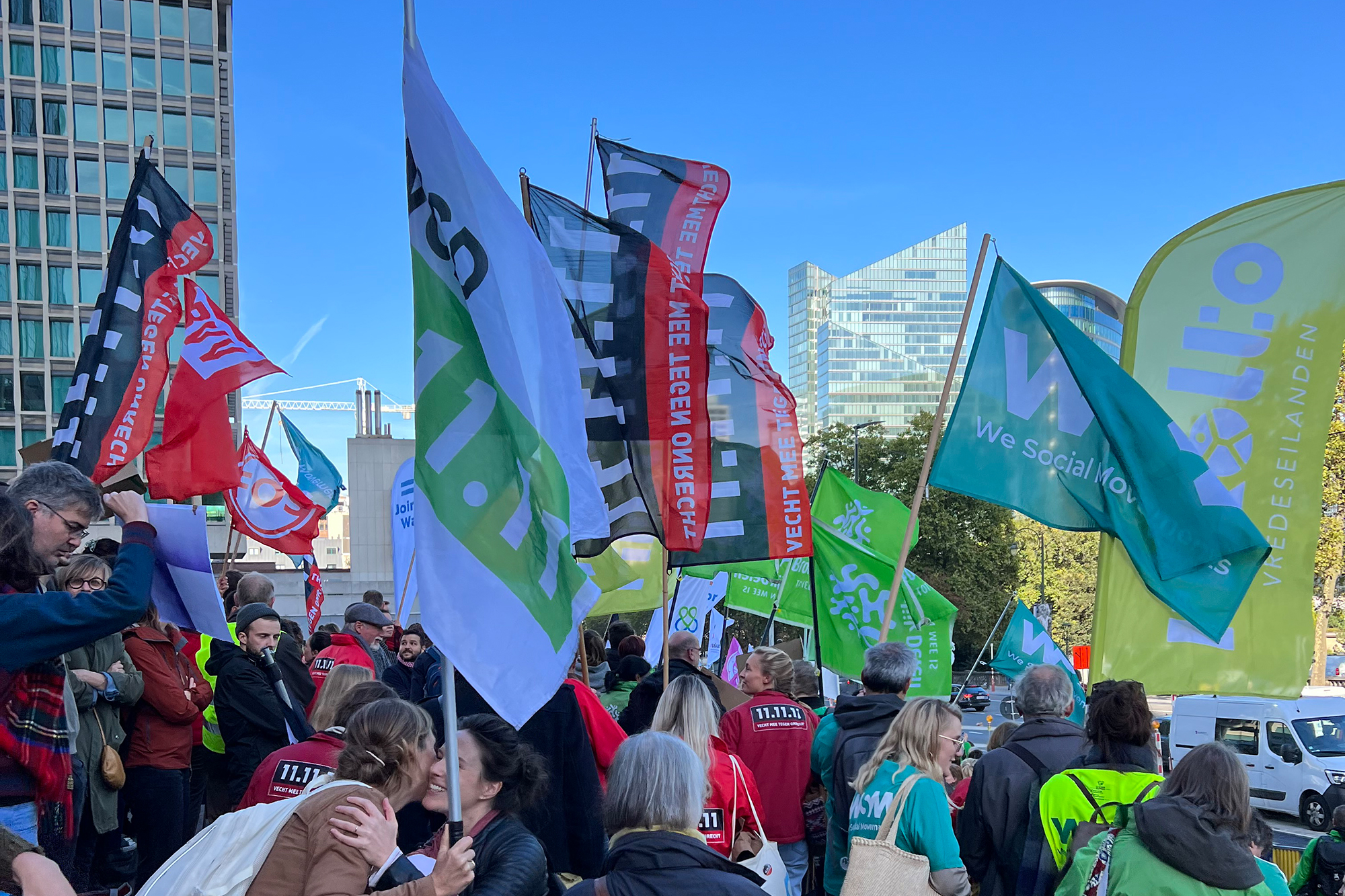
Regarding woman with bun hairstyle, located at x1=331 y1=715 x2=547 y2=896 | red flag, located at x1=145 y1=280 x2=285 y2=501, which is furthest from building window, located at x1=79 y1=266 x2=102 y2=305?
woman with bun hairstyle, located at x1=331 y1=715 x2=547 y2=896

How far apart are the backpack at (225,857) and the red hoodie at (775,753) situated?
3616 millimetres

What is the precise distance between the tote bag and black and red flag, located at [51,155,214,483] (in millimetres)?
5657

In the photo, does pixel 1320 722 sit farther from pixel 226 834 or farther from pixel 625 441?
pixel 226 834

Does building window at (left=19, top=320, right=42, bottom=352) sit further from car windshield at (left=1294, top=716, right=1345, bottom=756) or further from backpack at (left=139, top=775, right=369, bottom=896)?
backpack at (left=139, top=775, right=369, bottom=896)

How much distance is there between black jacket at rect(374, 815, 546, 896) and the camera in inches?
128

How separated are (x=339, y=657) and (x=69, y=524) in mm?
4613

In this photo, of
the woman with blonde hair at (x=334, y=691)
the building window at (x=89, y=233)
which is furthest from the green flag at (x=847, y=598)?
the building window at (x=89, y=233)

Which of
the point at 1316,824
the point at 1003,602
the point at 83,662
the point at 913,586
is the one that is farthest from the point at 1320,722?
the point at 1003,602

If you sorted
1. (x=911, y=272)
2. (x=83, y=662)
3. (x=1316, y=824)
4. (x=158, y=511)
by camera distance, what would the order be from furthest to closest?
(x=911, y=272), (x=1316, y=824), (x=83, y=662), (x=158, y=511)

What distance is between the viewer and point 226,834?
281 centimetres

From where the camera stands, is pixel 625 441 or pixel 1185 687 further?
pixel 625 441

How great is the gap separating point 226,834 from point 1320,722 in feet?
68.1

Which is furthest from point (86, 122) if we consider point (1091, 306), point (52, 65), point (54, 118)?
point (1091, 306)

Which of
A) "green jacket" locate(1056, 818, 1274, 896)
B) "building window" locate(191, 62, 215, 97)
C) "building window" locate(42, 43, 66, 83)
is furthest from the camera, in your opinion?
"building window" locate(191, 62, 215, 97)
